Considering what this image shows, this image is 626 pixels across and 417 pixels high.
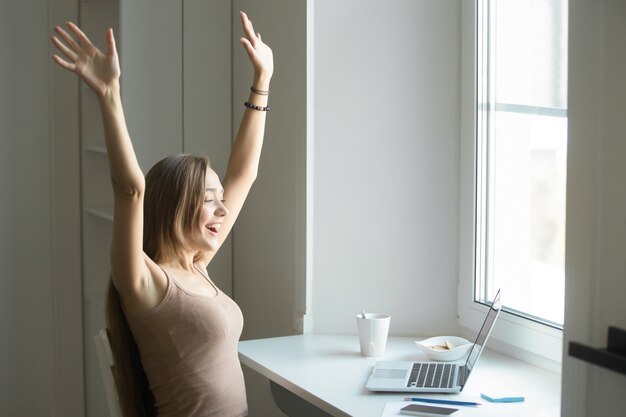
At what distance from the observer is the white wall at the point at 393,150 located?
2480mm

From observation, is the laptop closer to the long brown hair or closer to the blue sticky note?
the blue sticky note

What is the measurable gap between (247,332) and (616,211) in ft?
5.82

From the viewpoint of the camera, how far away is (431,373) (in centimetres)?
201

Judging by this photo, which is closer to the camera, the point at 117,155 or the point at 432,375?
the point at 117,155

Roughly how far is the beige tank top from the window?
0.83 m

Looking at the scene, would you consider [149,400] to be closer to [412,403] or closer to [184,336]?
[184,336]

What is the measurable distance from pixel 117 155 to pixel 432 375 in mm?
931

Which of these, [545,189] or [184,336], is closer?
[184,336]

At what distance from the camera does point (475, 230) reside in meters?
2.44

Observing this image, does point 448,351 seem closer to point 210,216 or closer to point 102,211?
point 210,216

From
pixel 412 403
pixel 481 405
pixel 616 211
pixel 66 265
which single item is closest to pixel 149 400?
pixel 412 403

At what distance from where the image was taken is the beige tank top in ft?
6.07

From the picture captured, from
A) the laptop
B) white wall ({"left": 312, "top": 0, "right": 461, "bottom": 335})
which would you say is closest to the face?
the laptop

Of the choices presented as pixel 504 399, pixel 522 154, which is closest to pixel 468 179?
pixel 522 154
